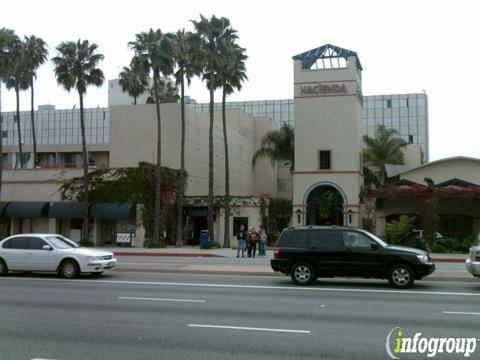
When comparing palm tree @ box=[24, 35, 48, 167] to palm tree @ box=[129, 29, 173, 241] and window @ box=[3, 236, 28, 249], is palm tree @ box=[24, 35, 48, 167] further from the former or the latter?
window @ box=[3, 236, 28, 249]

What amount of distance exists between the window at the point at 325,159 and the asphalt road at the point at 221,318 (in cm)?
2882

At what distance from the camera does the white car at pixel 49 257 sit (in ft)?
59.8

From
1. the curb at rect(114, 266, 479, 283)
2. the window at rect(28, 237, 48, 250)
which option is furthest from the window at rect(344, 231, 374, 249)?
the window at rect(28, 237, 48, 250)

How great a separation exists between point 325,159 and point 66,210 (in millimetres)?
20432

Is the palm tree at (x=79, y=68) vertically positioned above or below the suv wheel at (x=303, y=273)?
above

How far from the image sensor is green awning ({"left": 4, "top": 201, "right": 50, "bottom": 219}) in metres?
42.6

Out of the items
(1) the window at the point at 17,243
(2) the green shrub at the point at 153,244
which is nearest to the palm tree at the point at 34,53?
Result: (2) the green shrub at the point at 153,244

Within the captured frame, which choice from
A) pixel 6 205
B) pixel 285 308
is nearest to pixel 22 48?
pixel 6 205

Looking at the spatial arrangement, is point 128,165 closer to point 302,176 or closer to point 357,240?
point 302,176

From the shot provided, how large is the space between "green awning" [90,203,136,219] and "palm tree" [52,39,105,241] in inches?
30.4

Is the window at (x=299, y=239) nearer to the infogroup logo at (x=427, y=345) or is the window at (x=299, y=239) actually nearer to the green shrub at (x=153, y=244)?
the infogroup logo at (x=427, y=345)

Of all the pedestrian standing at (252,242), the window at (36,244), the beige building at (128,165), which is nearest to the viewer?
the window at (36,244)

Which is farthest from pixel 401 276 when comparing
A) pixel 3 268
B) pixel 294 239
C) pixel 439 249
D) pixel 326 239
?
pixel 439 249

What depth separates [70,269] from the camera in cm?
1827
